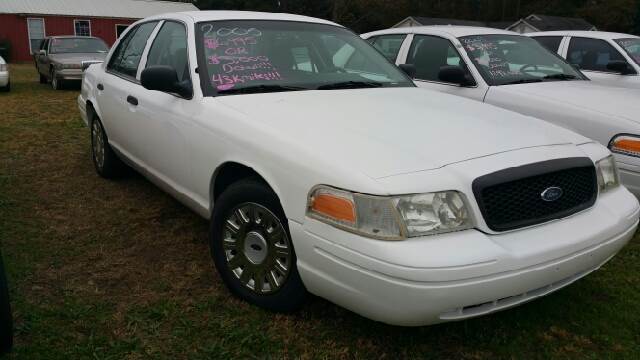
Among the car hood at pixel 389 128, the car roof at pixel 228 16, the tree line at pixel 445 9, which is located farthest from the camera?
the tree line at pixel 445 9

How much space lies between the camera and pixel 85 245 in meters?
3.83

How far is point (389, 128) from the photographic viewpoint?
2771mm

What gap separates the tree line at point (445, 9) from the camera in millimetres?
47250

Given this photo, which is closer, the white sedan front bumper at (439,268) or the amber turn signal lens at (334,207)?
the white sedan front bumper at (439,268)

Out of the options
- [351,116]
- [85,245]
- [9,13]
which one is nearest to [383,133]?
[351,116]

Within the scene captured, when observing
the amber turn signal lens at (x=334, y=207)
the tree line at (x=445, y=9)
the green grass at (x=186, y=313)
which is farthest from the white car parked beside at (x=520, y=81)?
the tree line at (x=445, y=9)

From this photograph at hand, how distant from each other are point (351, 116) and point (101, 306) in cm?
172

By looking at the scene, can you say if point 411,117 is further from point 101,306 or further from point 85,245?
point 85,245

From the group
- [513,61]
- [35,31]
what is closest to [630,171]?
[513,61]

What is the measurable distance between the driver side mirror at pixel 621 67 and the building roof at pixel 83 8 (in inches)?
1136

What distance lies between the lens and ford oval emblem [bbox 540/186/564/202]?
2498 mm

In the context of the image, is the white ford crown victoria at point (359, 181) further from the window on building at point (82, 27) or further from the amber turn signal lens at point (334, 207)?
the window on building at point (82, 27)

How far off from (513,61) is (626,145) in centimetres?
181

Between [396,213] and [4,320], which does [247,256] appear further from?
[4,320]
